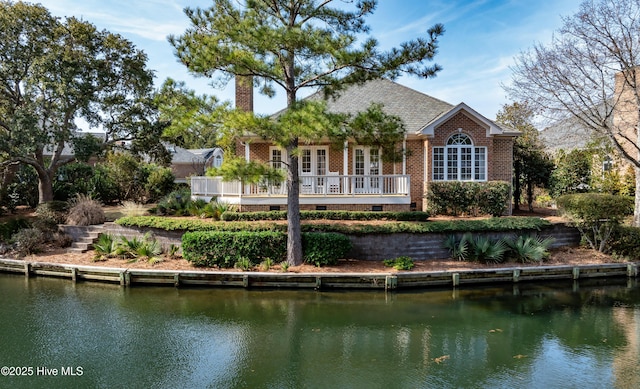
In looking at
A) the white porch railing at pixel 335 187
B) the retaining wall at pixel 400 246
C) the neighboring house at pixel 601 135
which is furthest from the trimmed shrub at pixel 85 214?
the neighboring house at pixel 601 135

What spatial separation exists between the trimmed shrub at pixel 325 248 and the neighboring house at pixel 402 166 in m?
3.82

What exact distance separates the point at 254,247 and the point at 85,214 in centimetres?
859

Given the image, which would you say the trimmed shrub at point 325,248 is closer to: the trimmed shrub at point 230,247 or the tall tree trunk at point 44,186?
the trimmed shrub at point 230,247

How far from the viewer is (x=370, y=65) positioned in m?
11.7

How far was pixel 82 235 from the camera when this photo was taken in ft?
52.8

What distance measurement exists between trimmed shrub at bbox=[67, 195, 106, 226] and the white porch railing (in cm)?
474

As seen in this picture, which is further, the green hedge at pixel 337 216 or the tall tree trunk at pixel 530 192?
the tall tree trunk at pixel 530 192

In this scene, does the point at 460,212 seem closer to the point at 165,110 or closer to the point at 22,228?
the point at 165,110

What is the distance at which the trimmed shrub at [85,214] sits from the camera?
1658cm

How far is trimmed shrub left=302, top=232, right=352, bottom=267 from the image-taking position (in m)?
12.6

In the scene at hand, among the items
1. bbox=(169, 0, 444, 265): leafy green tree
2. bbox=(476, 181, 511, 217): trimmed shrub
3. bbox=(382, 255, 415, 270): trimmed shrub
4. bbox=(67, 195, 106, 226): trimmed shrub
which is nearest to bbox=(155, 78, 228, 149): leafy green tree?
bbox=(169, 0, 444, 265): leafy green tree

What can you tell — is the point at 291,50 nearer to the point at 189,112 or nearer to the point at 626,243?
the point at 189,112

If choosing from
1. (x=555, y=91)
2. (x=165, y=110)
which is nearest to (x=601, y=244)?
(x=555, y=91)

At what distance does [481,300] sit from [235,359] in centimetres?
685
